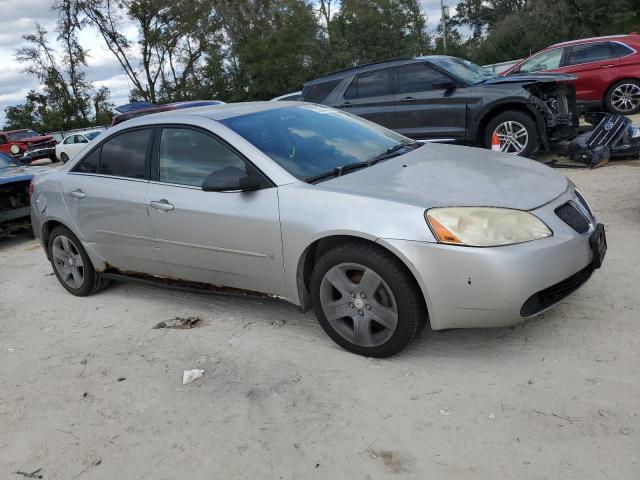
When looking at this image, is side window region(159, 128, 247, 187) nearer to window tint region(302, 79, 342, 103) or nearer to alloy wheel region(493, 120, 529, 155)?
alloy wheel region(493, 120, 529, 155)

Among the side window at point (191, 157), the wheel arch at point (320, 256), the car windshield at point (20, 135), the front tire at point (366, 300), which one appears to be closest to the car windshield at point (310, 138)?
the side window at point (191, 157)

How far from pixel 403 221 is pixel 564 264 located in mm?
880

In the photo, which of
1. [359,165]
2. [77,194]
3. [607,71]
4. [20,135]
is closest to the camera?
[359,165]

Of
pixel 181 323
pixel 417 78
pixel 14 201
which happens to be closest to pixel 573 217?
pixel 181 323

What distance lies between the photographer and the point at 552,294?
3.13 metres

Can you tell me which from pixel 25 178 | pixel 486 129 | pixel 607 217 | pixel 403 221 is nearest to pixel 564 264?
pixel 403 221

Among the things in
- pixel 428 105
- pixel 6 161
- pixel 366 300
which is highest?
pixel 428 105

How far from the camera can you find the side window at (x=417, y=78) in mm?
8422

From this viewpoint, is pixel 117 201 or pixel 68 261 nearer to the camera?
pixel 117 201

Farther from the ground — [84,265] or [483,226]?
[483,226]

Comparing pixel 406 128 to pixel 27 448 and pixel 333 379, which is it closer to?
pixel 333 379

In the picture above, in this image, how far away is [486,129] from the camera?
8023mm

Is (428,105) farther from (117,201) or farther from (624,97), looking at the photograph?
(117,201)

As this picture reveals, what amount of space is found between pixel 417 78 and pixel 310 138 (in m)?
5.17
